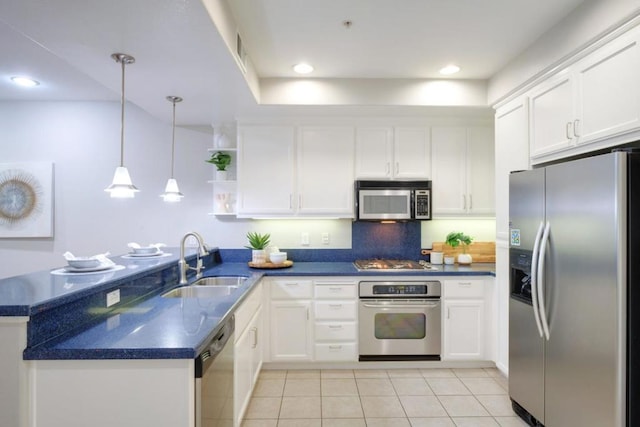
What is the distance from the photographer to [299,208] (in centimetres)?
323

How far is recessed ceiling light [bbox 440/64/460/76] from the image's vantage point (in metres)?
2.69

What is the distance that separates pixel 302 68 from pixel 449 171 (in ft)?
5.57

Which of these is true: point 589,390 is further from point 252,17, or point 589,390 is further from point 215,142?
point 215,142

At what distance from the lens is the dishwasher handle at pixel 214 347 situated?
4.22ft

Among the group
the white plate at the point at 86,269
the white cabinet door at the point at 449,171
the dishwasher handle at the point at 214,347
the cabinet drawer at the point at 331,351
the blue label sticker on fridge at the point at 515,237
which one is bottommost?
the cabinet drawer at the point at 331,351

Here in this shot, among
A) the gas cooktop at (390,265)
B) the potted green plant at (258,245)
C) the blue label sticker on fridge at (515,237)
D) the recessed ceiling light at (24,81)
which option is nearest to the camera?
the blue label sticker on fridge at (515,237)

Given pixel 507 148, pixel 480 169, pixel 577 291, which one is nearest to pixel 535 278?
pixel 577 291

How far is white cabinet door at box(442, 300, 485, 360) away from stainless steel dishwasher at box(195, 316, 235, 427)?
77.0 inches

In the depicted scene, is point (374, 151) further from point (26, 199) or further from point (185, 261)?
point (26, 199)

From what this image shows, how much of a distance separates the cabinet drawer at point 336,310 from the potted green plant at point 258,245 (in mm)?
683

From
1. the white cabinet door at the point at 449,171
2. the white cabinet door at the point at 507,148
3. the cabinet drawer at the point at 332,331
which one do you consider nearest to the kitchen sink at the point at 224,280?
the cabinet drawer at the point at 332,331

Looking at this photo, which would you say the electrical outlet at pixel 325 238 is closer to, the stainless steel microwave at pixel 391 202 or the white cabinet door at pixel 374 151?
the stainless steel microwave at pixel 391 202

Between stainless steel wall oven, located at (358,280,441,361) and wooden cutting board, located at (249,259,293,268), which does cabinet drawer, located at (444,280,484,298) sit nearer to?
stainless steel wall oven, located at (358,280,441,361)

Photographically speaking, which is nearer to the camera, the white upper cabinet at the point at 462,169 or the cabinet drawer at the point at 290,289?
the cabinet drawer at the point at 290,289
